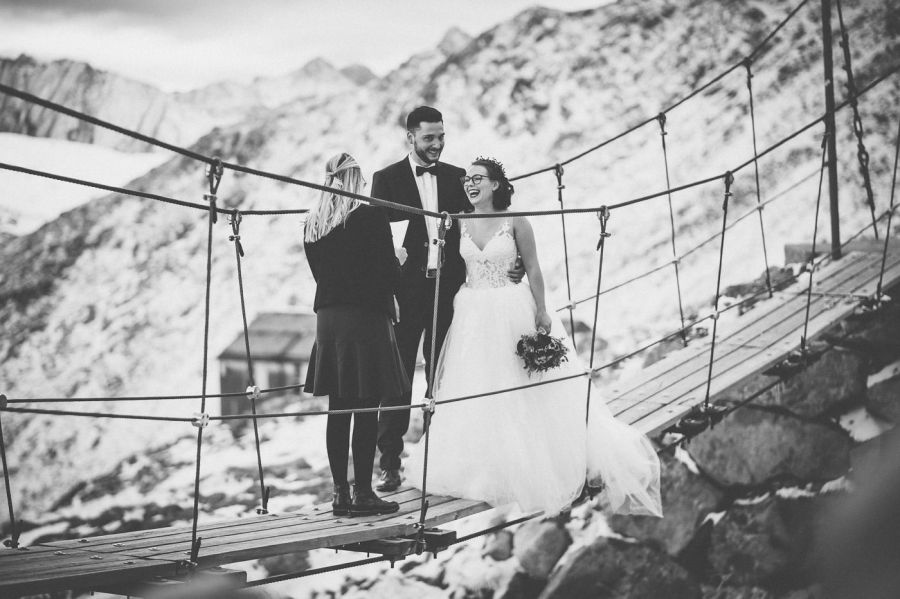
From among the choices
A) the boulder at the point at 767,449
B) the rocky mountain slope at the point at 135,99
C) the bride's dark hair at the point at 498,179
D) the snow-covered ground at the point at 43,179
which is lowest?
the boulder at the point at 767,449

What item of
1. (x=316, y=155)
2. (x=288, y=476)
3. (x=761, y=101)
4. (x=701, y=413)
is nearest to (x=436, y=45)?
(x=316, y=155)

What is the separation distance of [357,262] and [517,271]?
74 cm

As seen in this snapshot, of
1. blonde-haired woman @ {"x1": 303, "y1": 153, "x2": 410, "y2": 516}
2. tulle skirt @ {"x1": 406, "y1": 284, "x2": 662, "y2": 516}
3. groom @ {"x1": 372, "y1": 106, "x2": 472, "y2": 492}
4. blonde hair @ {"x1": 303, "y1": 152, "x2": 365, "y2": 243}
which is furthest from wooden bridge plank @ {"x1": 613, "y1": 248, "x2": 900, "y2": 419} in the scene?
blonde hair @ {"x1": 303, "y1": 152, "x2": 365, "y2": 243}

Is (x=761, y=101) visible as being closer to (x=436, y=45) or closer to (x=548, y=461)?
(x=436, y=45)

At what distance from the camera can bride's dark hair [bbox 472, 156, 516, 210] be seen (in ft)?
9.51

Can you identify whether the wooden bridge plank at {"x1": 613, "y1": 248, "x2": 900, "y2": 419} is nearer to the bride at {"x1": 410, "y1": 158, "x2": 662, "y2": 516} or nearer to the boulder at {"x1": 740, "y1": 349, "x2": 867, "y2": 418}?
the bride at {"x1": 410, "y1": 158, "x2": 662, "y2": 516}

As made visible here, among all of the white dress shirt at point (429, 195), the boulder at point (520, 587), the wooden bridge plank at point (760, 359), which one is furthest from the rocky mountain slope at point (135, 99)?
the white dress shirt at point (429, 195)

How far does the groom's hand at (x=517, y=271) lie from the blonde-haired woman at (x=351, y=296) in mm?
607

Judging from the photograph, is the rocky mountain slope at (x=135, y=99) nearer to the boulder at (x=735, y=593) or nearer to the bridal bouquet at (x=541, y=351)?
the boulder at (x=735, y=593)

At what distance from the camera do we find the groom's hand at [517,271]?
2.95m

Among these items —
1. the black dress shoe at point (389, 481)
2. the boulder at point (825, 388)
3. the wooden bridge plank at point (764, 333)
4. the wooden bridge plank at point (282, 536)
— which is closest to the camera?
the wooden bridge plank at point (282, 536)

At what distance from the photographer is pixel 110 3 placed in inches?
386

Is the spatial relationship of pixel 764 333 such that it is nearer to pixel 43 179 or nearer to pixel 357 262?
pixel 357 262

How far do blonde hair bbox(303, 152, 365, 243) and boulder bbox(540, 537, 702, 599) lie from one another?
9.10ft
